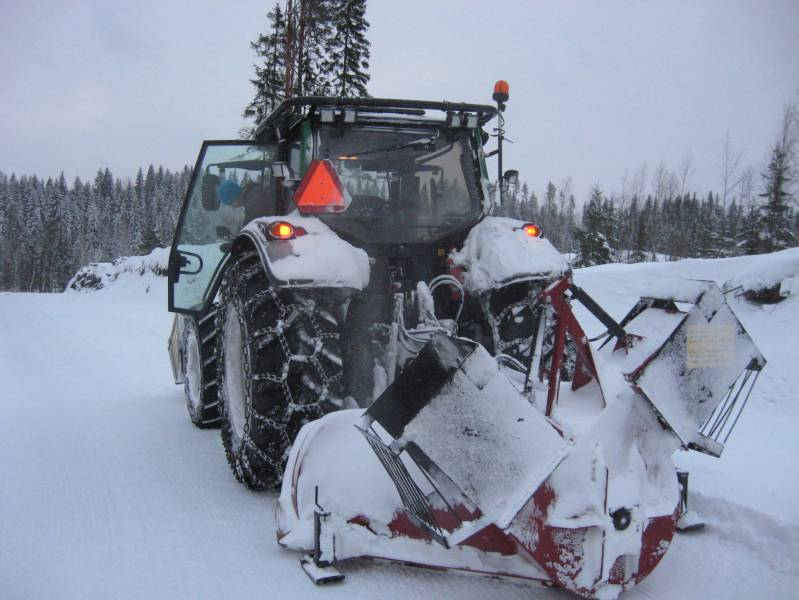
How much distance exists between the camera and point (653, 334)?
7.74ft

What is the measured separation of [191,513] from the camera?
3160 millimetres

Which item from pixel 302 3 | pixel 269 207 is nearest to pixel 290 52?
pixel 302 3

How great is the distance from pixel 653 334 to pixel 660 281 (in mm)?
341

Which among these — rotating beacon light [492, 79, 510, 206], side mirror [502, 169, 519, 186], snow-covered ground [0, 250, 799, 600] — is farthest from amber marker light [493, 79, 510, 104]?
snow-covered ground [0, 250, 799, 600]

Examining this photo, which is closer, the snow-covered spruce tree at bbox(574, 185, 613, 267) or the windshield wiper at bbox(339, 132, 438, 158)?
the windshield wiper at bbox(339, 132, 438, 158)

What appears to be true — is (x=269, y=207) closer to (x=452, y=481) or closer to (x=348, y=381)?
(x=348, y=381)

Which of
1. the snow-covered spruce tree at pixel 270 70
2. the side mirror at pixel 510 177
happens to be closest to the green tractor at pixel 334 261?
the side mirror at pixel 510 177

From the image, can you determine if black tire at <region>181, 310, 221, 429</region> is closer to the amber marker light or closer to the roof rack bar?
the roof rack bar

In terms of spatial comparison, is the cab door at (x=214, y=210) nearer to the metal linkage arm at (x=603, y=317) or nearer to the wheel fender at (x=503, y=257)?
the wheel fender at (x=503, y=257)

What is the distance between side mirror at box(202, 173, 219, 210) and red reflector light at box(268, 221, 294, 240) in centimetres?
152

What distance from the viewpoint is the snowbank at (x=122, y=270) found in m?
22.6

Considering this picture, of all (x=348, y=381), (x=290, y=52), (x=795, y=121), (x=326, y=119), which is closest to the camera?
(x=348, y=381)

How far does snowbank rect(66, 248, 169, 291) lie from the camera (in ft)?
74.1

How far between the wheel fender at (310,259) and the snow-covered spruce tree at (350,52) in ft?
58.1
